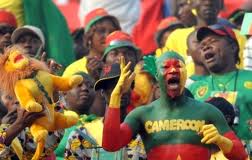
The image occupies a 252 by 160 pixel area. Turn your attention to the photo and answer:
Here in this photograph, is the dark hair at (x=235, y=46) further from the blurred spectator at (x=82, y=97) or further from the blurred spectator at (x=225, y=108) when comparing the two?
the blurred spectator at (x=82, y=97)

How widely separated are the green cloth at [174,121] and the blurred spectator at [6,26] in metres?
3.44

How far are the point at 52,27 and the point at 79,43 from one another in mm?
1426

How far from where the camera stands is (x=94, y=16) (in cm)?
1617

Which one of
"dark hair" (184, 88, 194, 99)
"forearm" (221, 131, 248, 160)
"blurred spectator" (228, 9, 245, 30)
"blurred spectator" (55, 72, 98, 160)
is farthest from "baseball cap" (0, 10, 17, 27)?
"forearm" (221, 131, 248, 160)

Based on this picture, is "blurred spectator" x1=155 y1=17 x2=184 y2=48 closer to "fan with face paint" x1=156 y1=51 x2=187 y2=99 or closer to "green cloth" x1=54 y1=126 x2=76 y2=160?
"green cloth" x1=54 y1=126 x2=76 y2=160

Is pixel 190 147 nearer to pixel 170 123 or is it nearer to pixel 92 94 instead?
pixel 170 123

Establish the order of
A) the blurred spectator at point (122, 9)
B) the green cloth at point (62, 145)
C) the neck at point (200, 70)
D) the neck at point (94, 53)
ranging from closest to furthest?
the green cloth at point (62, 145), the neck at point (200, 70), the neck at point (94, 53), the blurred spectator at point (122, 9)

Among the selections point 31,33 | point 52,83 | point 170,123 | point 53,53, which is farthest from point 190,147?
point 53,53

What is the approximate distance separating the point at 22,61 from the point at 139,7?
23.2 ft

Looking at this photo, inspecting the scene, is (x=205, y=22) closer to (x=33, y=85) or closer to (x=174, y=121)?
(x=174, y=121)

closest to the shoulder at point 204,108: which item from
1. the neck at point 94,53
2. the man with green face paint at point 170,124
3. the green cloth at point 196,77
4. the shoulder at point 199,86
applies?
the man with green face paint at point 170,124

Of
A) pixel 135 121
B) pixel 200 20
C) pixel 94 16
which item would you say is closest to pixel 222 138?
pixel 135 121

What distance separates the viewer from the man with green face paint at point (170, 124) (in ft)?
34.9

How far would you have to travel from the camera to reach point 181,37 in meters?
15.8
